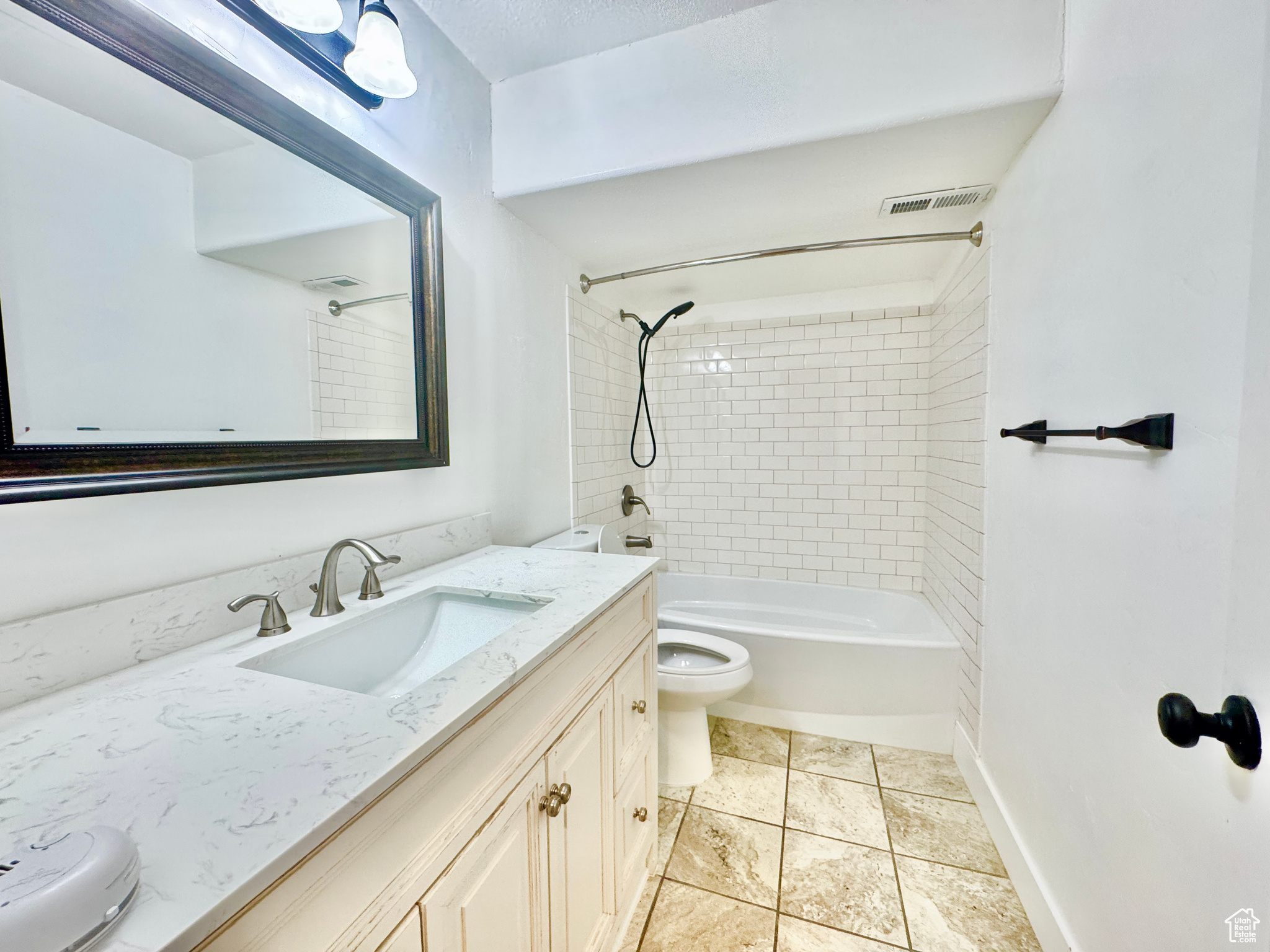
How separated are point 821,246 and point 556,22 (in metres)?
1.11

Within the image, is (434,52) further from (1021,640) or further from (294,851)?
(1021,640)

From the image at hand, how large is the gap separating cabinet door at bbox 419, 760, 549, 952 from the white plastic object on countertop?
0.34m

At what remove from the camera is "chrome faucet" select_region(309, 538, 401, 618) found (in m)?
0.98

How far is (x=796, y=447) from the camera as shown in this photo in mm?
2834

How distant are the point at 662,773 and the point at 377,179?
6.84 ft

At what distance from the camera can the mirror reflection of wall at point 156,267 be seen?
0.68 metres

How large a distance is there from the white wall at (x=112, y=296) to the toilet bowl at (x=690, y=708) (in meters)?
1.43

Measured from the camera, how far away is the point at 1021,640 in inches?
55.4

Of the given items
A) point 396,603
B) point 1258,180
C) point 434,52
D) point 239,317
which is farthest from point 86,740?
point 434,52

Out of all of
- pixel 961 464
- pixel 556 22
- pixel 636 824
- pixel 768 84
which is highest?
pixel 556 22

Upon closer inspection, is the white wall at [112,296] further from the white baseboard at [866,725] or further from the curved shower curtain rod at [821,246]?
the white baseboard at [866,725]

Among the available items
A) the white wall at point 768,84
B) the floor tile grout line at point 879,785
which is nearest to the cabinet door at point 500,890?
the floor tile grout line at point 879,785

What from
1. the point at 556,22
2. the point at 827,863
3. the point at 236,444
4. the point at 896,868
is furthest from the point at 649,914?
the point at 556,22

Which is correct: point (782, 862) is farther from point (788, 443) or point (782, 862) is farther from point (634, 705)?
point (788, 443)
